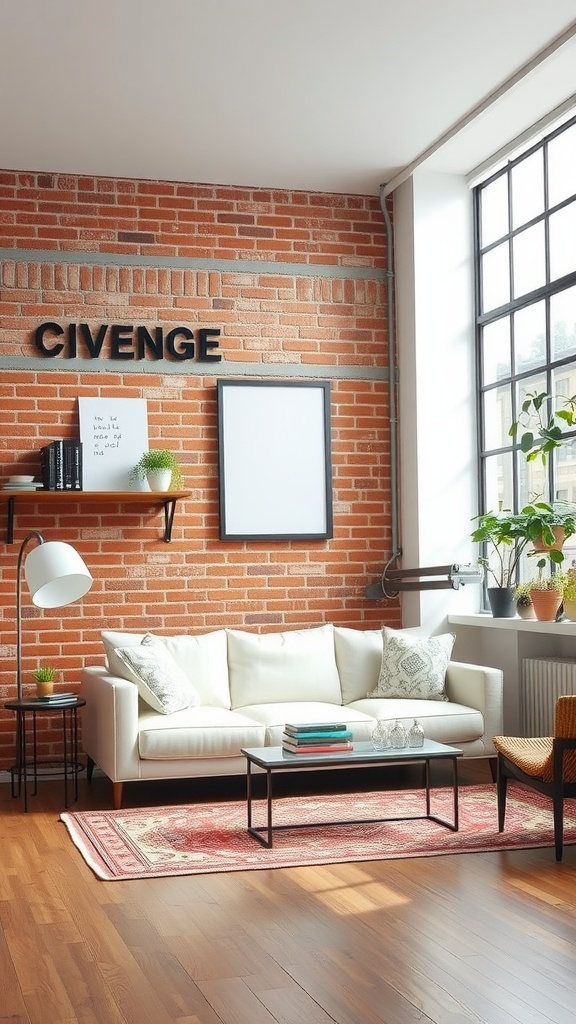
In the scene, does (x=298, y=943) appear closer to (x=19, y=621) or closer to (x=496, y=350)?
(x=19, y=621)

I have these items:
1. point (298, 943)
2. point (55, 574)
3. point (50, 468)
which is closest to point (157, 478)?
point (50, 468)

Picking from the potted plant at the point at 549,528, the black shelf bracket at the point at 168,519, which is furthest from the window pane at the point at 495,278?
the black shelf bracket at the point at 168,519

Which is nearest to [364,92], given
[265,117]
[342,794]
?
[265,117]

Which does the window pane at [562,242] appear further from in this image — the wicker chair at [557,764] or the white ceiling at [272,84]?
the wicker chair at [557,764]

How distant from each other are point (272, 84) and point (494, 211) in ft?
6.12

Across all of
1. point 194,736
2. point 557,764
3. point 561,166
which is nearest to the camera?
point 557,764

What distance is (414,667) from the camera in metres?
6.09

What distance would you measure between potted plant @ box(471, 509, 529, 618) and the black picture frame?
990 mm

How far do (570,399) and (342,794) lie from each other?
2316 mm

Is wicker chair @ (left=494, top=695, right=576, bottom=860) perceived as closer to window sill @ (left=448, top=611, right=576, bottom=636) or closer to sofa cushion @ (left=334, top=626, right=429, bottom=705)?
window sill @ (left=448, top=611, right=576, bottom=636)

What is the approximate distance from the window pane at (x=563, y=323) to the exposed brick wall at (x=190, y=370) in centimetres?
128

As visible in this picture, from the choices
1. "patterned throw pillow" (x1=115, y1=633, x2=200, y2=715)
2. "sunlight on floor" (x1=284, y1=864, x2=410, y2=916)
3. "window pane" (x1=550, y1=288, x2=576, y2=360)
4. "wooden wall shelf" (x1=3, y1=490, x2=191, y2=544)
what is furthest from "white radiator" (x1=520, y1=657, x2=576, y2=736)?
"wooden wall shelf" (x1=3, y1=490, x2=191, y2=544)

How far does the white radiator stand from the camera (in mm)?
5789

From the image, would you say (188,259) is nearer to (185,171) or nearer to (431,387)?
(185,171)
